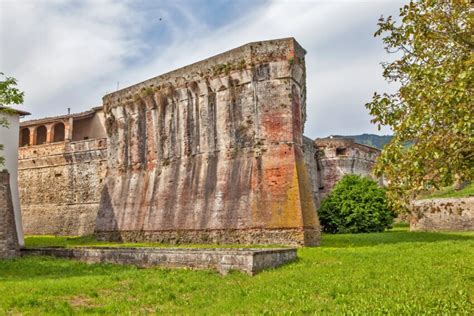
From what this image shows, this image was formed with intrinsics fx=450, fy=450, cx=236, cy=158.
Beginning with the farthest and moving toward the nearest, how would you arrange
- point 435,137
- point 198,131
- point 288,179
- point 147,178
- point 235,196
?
point 147,178
point 198,131
point 235,196
point 288,179
point 435,137

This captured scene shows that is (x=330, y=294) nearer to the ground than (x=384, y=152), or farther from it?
nearer to the ground

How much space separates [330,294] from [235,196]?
40.2 ft

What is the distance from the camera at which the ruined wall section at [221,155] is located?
1908cm

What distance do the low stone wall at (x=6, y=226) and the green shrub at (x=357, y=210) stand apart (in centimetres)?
1802

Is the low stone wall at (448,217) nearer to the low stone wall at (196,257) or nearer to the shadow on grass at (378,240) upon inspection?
the shadow on grass at (378,240)

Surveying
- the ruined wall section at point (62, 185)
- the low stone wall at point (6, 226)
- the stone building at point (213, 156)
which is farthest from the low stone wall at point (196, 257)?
the ruined wall section at point (62, 185)

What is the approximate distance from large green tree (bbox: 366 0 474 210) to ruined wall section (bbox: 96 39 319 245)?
10610 mm

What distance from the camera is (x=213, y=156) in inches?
867

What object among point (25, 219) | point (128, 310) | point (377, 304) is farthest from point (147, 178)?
point (377, 304)

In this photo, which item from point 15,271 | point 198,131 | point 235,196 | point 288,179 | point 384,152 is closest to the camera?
point 384,152

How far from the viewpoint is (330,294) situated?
26.6 ft

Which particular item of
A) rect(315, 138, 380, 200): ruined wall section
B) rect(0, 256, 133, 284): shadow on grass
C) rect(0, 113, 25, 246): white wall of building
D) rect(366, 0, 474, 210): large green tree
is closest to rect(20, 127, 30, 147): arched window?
rect(0, 113, 25, 246): white wall of building

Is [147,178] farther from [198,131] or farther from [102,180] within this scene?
[102,180]

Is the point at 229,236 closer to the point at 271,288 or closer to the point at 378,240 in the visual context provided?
the point at 378,240
